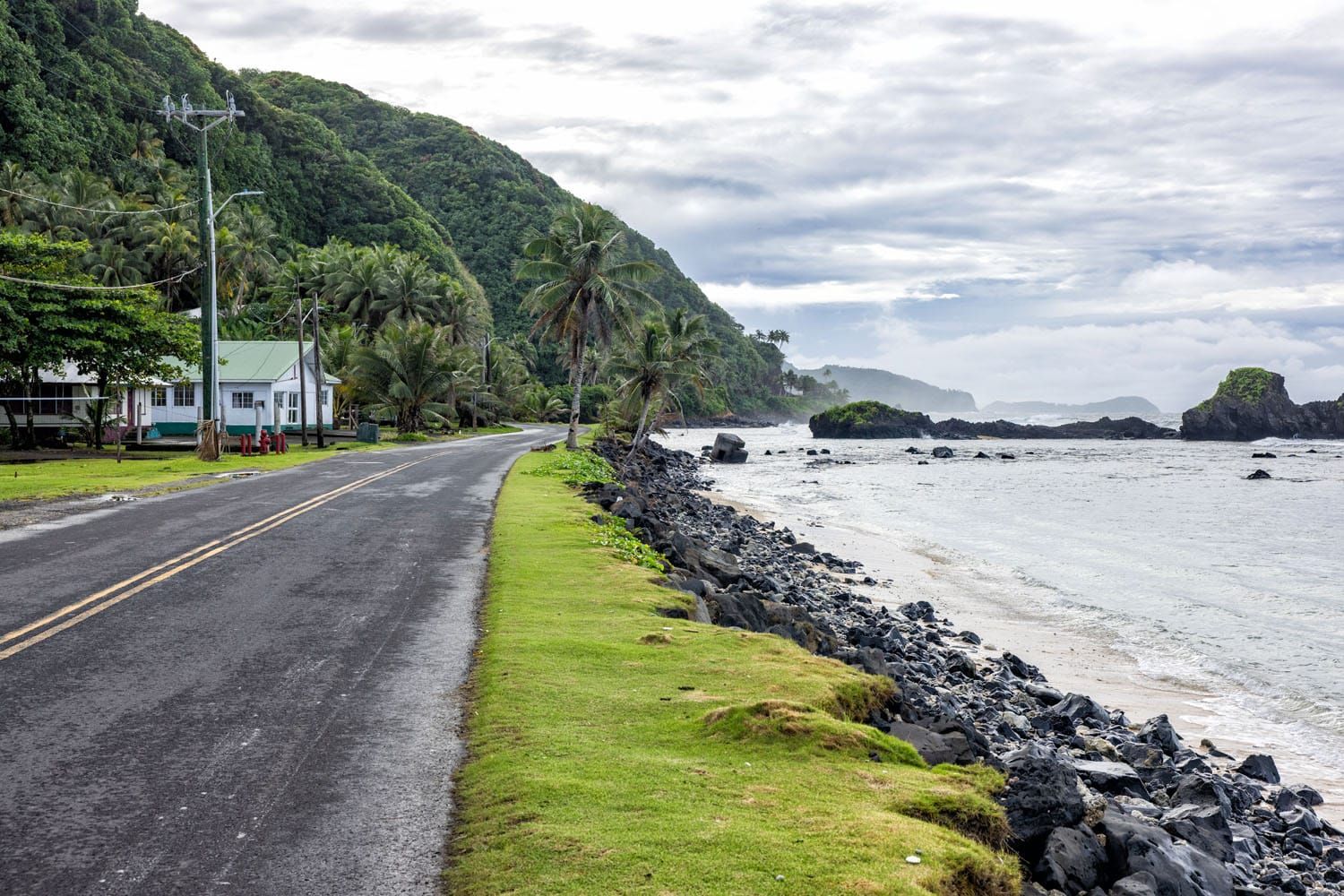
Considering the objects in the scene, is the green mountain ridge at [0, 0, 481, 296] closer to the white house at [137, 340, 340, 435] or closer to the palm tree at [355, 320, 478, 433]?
the palm tree at [355, 320, 478, 433]

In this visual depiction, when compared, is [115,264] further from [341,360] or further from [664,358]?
[664,358]

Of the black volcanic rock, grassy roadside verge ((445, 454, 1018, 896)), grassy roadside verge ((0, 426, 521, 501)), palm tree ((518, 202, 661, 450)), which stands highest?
palm tree ((518, 202, 661, 450))

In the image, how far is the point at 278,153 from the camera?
10550 centimetres

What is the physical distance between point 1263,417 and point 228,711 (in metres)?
130

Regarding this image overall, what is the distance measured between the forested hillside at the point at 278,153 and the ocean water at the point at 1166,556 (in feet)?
50.6

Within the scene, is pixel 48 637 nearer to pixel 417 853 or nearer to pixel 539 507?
pixel 417 853

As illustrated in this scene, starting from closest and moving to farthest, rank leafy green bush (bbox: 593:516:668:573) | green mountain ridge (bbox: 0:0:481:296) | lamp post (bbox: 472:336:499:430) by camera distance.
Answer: leafy green bush (bbox: 593:516:668:573)
lamp post (bbox: 472:336:499:430)
green mountain ridge (bbox: 0:0:481:296)

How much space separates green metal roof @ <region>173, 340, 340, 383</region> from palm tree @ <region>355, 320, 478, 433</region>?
3.74 metres

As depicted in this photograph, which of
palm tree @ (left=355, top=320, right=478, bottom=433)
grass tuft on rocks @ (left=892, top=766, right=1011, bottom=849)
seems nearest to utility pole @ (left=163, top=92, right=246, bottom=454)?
palm tree @ (left=355, top=320, right=478, bottom=433)

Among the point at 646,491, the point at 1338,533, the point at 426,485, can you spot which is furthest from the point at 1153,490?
the point at 426,485

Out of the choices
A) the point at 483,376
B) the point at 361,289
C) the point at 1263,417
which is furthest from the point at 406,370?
the point at 1263,417

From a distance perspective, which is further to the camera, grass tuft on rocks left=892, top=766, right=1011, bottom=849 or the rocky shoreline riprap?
the rocky shoreline riprap

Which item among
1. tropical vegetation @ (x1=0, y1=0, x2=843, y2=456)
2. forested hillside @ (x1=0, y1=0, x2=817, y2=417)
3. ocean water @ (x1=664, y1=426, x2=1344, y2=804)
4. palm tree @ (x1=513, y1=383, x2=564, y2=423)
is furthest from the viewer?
palm tree @ (x1=513, y1=383, x2=564, y2=423)

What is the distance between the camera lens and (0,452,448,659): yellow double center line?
345 inches
